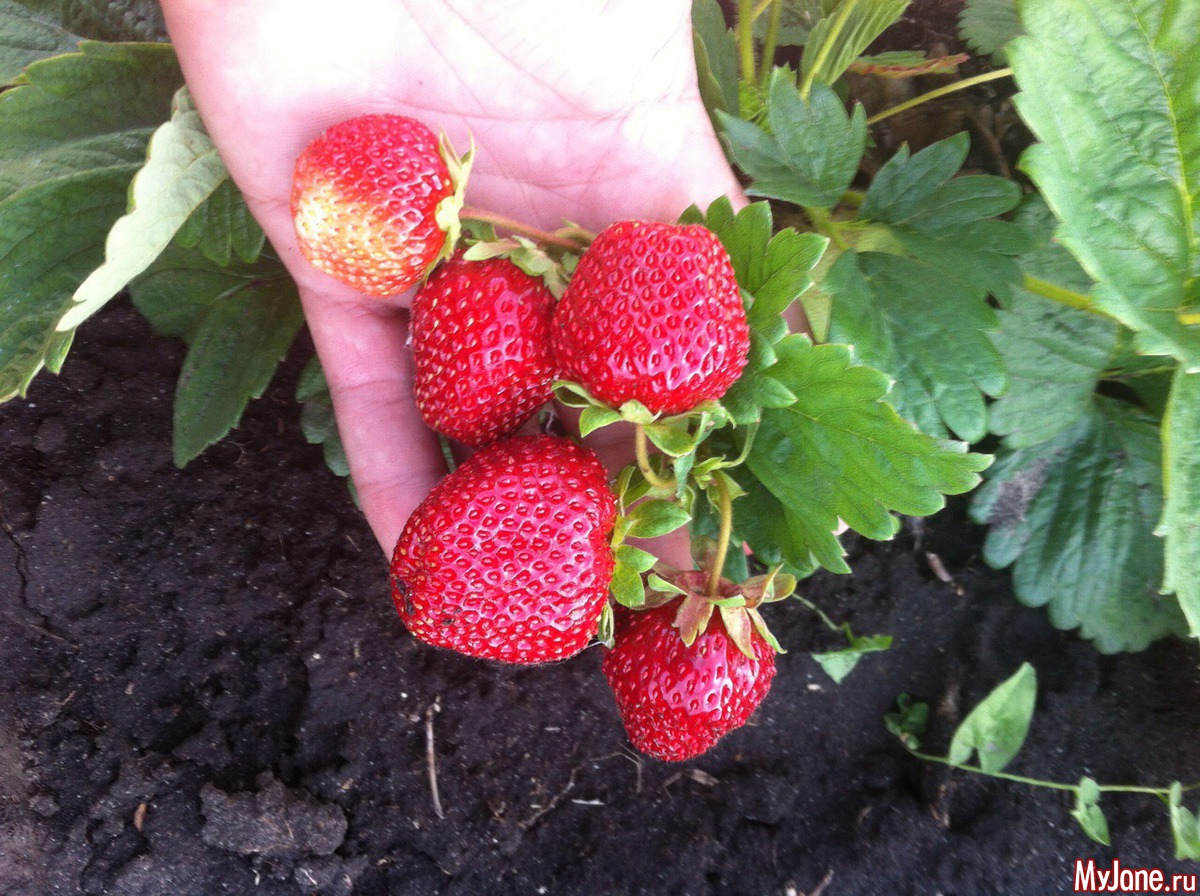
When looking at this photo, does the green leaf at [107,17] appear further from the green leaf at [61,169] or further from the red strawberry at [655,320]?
the red strawberry at [655,320]

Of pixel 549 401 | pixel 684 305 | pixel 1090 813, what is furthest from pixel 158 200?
pixel 1090 813

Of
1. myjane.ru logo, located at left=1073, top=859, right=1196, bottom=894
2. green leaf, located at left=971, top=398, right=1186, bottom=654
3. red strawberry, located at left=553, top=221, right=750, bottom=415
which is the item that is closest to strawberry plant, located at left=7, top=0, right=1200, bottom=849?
red strawberry, located at left=553, top=221, right=750, bottom=415

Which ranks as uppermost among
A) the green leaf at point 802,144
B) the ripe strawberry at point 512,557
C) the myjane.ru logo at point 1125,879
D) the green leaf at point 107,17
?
the green leaf at point 802,144

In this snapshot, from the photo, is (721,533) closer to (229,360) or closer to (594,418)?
(594,418)

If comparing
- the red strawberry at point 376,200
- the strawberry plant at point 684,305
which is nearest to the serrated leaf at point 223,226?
the strawberry plant at point 684,305

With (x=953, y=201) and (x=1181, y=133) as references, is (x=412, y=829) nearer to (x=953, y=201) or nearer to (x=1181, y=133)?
(x=953, y=201)

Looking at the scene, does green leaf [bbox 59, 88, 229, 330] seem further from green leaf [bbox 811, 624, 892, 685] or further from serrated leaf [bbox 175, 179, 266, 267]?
green leaf [bbox 811, 624, 892, 685]
